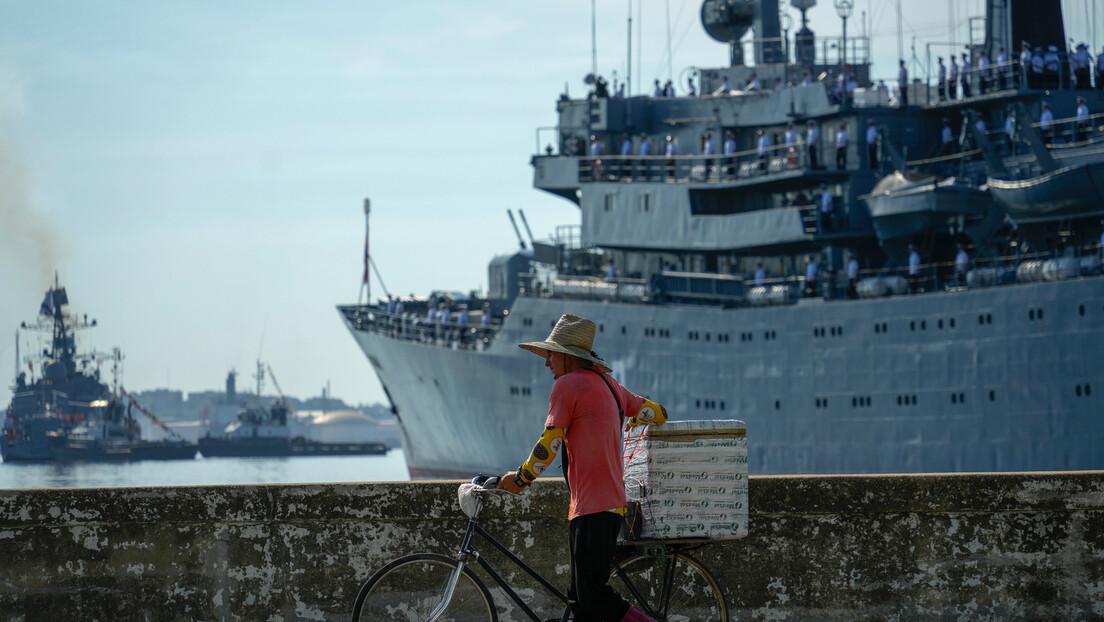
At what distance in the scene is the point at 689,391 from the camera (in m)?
38.4

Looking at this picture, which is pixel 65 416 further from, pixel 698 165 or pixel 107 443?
pixel 698 165

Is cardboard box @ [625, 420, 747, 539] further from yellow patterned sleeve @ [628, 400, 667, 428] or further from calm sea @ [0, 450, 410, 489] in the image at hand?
calm sea @ [0, 450, 410, 489]

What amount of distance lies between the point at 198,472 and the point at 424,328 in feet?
224

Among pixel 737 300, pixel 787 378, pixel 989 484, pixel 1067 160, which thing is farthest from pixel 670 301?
pixel 989 484

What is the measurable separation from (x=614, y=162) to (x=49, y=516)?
3819cm

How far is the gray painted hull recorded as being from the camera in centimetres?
3050

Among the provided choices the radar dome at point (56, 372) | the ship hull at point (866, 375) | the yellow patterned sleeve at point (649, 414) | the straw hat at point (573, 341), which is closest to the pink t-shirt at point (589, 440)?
the straw hat at point (573, 341)

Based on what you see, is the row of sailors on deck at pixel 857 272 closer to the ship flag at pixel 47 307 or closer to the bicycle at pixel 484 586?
the bicycle at pixel 484 586

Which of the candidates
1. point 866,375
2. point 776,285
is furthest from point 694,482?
point 776,285

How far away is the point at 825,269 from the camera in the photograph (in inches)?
1499

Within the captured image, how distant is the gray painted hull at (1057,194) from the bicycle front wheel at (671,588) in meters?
25.8

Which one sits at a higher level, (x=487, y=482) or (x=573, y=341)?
(x=573, y=341)

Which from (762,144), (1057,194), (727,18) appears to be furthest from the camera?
(727,18)

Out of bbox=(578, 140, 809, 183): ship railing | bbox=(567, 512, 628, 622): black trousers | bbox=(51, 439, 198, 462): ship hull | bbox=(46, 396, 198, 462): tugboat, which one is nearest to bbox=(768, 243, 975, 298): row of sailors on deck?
bbox=(578, 140, 809, 183): ship railing
